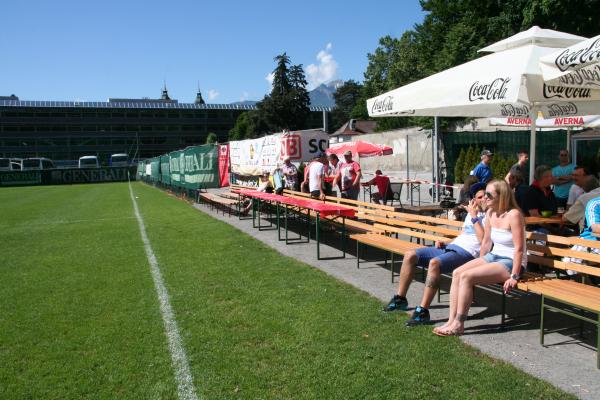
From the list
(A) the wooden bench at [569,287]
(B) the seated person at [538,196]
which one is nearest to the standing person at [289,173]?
(B) the seated person at [538,196]

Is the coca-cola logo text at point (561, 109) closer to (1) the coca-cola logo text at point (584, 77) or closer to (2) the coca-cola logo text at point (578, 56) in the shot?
(1) the coca-cola logo text at point (584, 77)

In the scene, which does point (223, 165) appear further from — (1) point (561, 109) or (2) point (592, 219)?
(2) point (592, 219)

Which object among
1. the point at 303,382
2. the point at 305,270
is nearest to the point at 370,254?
the point at 305,270

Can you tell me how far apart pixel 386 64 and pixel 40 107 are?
69555mm

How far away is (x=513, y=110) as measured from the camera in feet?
29.7

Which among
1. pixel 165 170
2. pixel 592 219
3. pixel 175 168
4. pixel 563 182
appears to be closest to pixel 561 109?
pixel 563 182

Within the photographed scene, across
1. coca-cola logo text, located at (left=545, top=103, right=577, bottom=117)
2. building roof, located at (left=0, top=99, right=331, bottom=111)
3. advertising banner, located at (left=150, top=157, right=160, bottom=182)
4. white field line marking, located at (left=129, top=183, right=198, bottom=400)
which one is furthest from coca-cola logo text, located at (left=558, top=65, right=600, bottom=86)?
building roof, located at (left=0, top=99, right=331, bottom=111)

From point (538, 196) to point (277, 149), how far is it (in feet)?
32.7

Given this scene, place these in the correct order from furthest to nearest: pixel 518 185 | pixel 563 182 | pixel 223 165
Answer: pixel 223 165 → pixel 563 182 → pixel 518 185

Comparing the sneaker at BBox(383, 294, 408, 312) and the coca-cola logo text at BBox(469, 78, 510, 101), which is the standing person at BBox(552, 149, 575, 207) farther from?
the sneaker at BBox(383, 294, 408, 312)

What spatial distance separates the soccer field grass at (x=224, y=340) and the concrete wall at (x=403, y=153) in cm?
2006

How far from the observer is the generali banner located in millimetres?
14805

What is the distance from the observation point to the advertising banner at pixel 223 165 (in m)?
19.6

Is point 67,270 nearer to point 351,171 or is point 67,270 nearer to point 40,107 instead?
point 351,171
